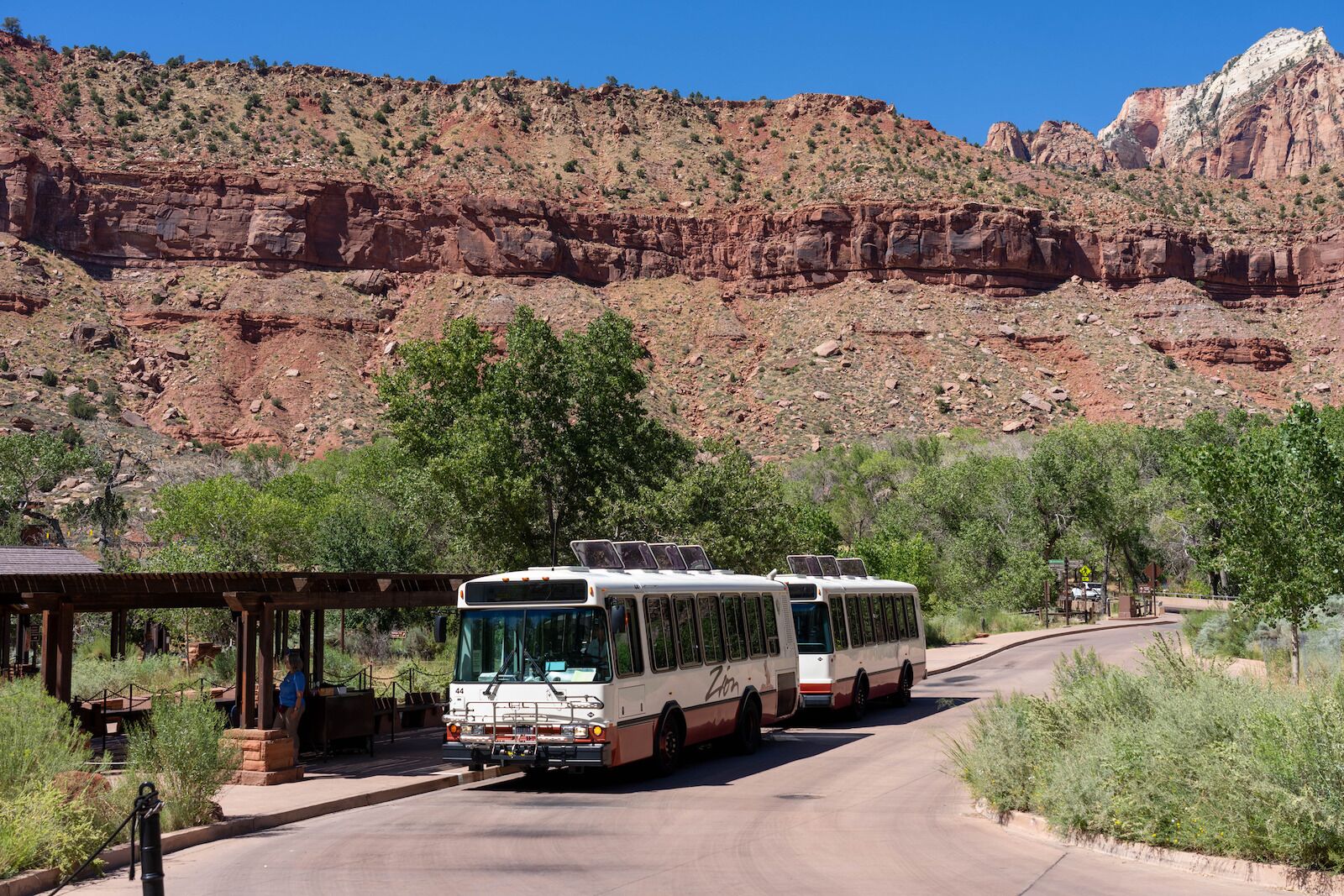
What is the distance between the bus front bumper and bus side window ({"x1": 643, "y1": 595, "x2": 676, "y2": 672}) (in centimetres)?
163

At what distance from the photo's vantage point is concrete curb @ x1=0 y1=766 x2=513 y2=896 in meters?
9.93

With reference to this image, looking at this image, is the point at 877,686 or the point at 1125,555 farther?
the point at 1125,555

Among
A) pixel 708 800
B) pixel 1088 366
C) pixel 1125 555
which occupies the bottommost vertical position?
pixel 708 800

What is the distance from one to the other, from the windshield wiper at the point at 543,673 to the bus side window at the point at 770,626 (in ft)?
18.5

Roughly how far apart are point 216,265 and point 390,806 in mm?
97234

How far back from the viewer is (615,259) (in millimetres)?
112000

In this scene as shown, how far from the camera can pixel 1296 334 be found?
4392 inches

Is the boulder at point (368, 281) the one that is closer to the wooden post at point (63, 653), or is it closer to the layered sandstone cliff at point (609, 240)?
the layered sandstone cliff at point (609, 240)

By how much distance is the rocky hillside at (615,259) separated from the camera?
93188mm

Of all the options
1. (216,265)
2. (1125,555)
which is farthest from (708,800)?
(216,265)

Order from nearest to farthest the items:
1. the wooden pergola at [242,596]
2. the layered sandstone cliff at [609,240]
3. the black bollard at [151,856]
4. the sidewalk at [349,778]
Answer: the black bollard at [151,856], the sidewalk at [349,778], the wooden pergola at [242,596], the layered sandstone cliff at [609,240]

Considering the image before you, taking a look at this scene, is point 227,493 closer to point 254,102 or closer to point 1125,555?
point 1125,555

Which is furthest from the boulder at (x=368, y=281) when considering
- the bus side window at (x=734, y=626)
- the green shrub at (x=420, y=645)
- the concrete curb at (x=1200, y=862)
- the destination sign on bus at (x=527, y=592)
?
the concrete curb at (x=1200, y=862)

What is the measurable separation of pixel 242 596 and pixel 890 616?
46.2ft
